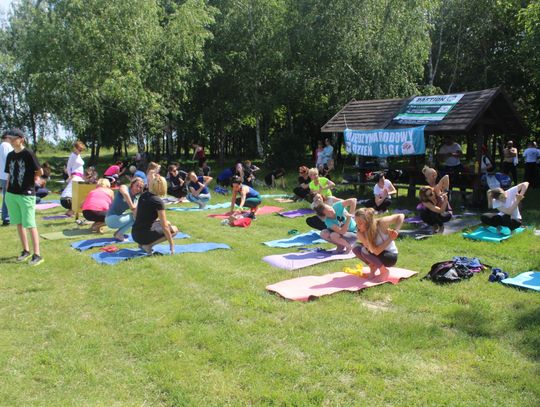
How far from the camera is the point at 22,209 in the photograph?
7426mm

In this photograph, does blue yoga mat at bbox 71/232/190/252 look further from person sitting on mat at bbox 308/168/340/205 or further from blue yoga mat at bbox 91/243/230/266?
person sitting on mat at bbox 308/168/340/205

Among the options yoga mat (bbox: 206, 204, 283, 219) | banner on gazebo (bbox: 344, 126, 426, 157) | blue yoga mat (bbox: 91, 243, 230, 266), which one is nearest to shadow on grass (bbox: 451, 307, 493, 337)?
blue yoga mat (bbox: 91, 243, 230, 266)

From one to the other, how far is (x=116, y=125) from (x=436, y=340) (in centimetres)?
3263

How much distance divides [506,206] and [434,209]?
1.25 m

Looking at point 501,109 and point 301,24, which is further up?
point 301,24

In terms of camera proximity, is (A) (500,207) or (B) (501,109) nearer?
(A) (500,207)

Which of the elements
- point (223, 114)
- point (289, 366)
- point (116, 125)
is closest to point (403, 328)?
point (289, 366)

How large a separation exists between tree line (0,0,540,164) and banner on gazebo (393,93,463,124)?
496 centimetres

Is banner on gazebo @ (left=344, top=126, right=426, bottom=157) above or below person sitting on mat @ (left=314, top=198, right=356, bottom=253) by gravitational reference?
above

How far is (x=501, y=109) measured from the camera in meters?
13.6

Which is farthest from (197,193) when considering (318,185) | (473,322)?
(473,322)

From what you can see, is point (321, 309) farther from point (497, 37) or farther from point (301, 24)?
point (497, 37)

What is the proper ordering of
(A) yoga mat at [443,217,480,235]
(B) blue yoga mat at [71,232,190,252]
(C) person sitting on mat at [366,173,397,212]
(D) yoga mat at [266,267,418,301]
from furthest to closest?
1. (C) person sitting on mat at [366,173,397,212]
2. (A) yoga mat at [443,217,480,235]
3. (B) blue yoga mat at [71,232,190,252]
4. (D) yoga mat at [266,267,418,301]

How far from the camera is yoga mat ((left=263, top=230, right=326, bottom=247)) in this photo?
897 centimetres
